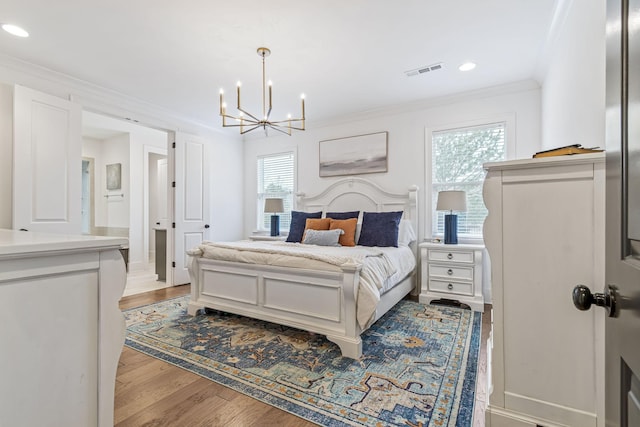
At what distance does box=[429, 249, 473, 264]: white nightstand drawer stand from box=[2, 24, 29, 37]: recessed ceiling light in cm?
448

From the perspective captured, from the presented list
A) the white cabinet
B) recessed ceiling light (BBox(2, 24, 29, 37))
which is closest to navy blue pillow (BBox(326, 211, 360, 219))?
the white cabinet

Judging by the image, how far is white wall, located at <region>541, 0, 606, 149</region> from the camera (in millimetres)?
1657

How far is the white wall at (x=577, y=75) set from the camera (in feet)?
5.44

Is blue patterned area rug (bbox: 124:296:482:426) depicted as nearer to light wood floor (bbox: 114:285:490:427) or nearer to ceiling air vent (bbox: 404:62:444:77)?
light wood floor (bbox: 114:285:490:427)

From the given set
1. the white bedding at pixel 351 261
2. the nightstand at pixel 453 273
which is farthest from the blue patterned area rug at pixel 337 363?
the white bedding at pixel 351 261

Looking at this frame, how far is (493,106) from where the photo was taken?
367cm

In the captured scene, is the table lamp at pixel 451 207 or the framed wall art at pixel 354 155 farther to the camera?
the framed wall art at pixel 354 155

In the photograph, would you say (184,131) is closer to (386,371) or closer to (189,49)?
(189,49)

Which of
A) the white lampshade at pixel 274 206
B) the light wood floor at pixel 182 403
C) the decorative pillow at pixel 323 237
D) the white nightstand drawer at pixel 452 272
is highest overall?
the white lampshade at pixel 274 206

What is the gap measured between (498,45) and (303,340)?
3.17 meters

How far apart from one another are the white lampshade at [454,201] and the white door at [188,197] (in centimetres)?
366

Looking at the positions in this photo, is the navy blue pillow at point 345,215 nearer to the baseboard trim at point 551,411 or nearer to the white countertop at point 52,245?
the baseboard trim at point 551,411

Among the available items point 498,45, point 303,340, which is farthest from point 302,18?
point 303,340

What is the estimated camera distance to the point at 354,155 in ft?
15.1
